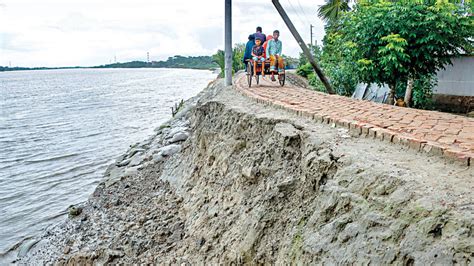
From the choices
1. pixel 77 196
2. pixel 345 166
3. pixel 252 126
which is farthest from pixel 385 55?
pixel 77 196

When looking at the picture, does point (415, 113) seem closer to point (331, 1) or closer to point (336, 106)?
point (336, 106)

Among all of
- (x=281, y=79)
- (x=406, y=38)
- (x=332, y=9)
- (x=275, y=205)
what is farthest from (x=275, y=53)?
(x=332, y=9)

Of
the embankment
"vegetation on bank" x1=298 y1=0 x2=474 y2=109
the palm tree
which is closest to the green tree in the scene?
"vegetation on bank" x1=298 y1=0 x2=474 y2=109

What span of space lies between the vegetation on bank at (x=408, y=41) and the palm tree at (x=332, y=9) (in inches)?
382

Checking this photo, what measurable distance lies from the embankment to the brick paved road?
154 mm

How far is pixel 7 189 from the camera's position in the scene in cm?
1089

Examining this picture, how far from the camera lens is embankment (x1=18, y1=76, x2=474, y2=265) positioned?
8.70ft

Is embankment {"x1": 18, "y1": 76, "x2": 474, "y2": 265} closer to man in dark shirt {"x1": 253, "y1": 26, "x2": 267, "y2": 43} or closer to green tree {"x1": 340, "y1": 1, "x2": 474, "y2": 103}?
man in dark shirt {"x1": 253, "y1": 26, "x2": 267, "y2": 43}

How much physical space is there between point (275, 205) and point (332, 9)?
1777 cm

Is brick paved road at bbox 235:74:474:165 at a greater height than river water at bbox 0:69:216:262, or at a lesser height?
greater

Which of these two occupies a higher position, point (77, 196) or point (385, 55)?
point (385, 55)

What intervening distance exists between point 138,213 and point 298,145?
360 centimetres

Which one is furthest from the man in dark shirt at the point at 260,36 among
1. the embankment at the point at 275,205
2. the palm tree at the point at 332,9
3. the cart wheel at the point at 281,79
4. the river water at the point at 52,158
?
the palm tree at the point at 332,9

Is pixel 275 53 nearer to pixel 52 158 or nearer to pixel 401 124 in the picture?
pixel 401 124
